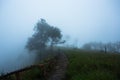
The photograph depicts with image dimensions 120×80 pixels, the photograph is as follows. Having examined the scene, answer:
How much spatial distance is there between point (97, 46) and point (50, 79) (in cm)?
14518

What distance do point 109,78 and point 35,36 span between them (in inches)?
1707

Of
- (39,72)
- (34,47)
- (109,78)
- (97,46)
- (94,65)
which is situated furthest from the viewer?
(97,46)

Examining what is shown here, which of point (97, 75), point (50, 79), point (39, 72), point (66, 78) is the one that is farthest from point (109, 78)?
point (39, 72)

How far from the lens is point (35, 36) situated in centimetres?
5694

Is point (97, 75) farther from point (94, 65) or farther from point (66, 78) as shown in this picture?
point (94, 65)

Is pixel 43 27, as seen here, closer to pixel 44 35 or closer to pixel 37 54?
pixel 44 35

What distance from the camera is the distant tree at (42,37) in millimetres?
56062

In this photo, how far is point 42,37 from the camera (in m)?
57.2

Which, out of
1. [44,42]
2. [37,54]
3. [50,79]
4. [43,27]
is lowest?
[50,79]

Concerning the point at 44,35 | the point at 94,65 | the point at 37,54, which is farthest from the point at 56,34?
the point at 94,65

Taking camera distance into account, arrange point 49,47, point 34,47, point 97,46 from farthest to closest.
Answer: point 97,46 < point 49,47 < point 34,47

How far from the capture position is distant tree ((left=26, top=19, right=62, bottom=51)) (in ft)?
184

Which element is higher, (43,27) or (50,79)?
→ (43,27)

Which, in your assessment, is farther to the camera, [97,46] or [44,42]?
[97,46]
